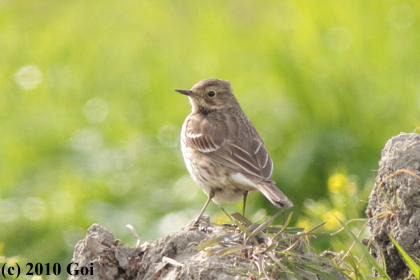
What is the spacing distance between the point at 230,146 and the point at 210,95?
83 cm

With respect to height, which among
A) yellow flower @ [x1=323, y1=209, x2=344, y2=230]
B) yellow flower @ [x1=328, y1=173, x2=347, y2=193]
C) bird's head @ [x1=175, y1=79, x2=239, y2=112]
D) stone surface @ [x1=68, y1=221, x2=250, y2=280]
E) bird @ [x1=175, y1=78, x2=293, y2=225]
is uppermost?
bird's head @ [x1=175, y1=79, x2=239, y2=112]

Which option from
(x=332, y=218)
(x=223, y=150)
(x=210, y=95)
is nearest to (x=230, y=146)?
(x=223, y=150)

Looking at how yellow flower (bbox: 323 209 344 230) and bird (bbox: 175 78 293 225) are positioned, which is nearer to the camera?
yellow flower (bbox: 323 209 344 230)

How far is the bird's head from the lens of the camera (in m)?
6.26

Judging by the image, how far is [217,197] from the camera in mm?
5352

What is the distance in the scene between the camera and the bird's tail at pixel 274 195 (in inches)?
177

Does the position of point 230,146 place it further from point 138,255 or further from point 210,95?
point 138,255

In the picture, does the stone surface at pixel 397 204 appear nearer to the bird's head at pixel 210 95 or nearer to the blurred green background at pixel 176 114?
the blurred green background at pixel 176 114

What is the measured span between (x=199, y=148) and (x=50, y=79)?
14.0ft

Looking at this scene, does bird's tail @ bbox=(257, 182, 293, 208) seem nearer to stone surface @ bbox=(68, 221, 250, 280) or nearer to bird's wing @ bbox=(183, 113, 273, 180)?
bird's wing @ bbox=(183, 113, 273, 180)

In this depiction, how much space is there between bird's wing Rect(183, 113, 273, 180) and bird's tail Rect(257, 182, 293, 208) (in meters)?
0.18

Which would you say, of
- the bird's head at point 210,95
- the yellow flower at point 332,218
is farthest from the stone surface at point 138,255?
the bird's head at point 210,95

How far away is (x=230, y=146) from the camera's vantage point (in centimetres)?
559

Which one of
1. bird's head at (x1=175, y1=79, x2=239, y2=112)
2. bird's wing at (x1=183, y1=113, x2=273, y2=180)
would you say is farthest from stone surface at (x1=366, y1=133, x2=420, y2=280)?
bird's head at (x1=175, y1=79, x2=239, y2=112)
